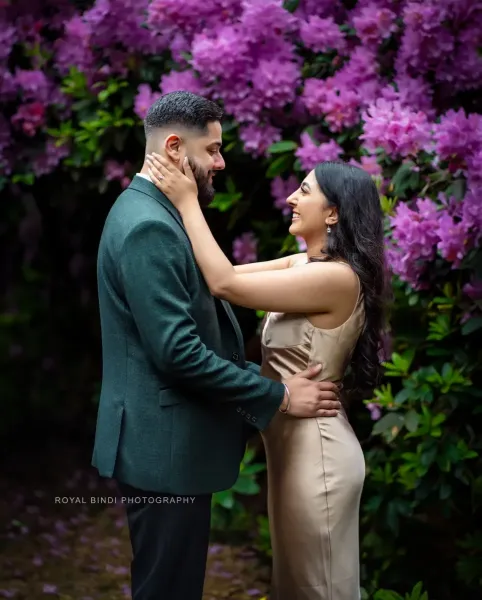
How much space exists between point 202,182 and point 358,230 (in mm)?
456

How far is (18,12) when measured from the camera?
15.2 feet

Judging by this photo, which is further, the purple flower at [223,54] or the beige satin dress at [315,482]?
the purple flower at [223,54]

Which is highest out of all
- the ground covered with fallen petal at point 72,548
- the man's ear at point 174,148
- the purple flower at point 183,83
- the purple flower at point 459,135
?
the man's ear at point 174,148

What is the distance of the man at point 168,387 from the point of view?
8.04ft

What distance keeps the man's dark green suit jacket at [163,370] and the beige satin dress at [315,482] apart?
0.17m

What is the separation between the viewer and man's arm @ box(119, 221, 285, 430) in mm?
2414

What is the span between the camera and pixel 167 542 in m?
2.60

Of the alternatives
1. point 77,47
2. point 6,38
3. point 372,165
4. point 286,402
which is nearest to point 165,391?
point 286,402

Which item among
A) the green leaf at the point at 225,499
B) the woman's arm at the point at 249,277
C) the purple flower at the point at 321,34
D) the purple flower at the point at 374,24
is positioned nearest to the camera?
the woman's arm at the point at 249,277

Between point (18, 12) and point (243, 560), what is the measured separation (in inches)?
115

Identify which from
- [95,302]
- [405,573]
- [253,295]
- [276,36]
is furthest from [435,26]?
[95,302]

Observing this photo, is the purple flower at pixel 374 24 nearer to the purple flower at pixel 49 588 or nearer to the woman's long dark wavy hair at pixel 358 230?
the woman's long dark wavy hair at pixel 358 230

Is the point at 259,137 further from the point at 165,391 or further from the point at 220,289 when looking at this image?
the point at 165,391

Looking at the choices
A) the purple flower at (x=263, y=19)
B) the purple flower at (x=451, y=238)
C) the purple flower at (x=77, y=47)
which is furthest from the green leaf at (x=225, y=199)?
the purple flower at (x=451, y=238)
